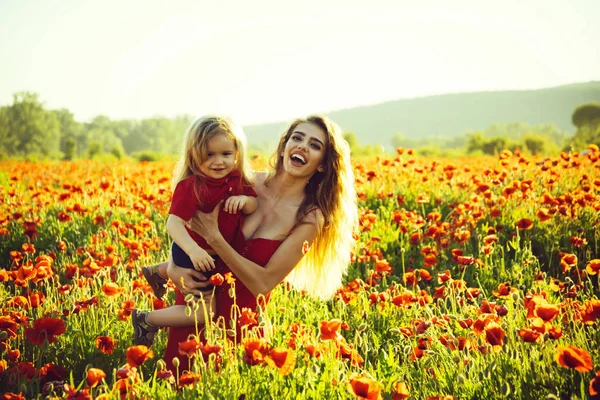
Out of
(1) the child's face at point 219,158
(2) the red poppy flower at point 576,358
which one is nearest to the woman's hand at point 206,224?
(1) the child's face at point 219,158

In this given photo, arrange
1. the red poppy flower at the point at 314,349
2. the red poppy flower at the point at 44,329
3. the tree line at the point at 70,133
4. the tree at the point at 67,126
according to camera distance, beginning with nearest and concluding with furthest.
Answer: the red poppy flower at the point at 314,349, the red poppy flower at the point at 44,329, the tree line at the point at 70,133, the tree at the point at 67,126

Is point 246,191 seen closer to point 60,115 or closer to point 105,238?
point 105,238

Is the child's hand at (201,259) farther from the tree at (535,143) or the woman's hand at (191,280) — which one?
the tree at (535,143)

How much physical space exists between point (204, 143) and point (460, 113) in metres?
143

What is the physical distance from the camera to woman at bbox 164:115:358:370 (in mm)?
3252

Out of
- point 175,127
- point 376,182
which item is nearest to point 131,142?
point 175,127

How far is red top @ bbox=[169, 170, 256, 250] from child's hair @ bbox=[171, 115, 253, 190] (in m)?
0.07

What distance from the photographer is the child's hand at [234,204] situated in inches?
128

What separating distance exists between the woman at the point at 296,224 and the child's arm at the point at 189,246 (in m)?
0.08

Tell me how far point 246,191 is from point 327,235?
2.04 ft

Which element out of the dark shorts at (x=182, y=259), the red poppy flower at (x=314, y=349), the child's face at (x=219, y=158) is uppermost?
the child's face at (x=219, y=158)

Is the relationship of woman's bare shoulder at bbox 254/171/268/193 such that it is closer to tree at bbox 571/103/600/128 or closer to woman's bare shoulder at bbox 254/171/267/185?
woman's bare shoulder at bbox 254/171/267/185

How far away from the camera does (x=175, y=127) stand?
375 feet

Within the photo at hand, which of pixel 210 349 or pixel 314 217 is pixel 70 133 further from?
pixel 210 349
